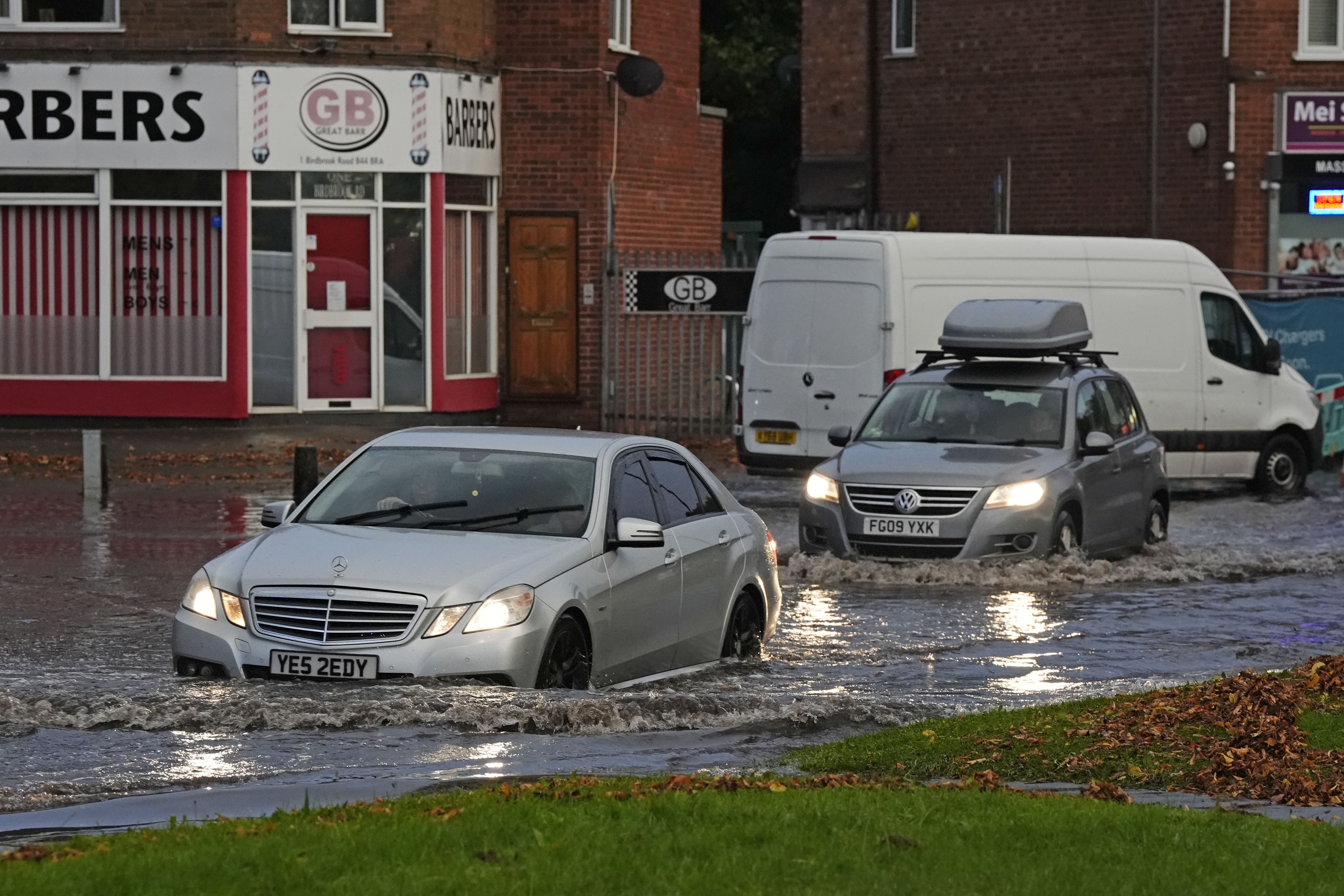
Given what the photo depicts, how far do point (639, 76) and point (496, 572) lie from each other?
754 inches

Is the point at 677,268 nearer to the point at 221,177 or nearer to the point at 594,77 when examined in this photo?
the point at 594,77

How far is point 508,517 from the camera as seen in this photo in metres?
10.6

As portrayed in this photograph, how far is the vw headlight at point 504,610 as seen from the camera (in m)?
9.62

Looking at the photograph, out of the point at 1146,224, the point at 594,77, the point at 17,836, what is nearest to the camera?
the point at 17,836

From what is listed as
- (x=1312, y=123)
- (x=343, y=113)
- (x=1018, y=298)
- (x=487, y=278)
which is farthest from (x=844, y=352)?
(x=1312, y=123)

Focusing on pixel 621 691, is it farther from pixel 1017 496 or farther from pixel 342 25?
pixel 342 25

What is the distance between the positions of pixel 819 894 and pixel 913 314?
15.5 meters

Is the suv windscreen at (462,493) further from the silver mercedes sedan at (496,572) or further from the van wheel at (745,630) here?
the van wheel at (745,630)

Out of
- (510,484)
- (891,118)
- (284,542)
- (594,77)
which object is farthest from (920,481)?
(891,118)

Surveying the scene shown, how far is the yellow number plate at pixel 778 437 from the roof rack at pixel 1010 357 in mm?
3694

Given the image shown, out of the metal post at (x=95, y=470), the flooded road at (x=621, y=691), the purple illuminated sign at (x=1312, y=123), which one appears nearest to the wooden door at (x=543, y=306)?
the flooded road at (x=621, y=691)

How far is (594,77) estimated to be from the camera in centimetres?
2806

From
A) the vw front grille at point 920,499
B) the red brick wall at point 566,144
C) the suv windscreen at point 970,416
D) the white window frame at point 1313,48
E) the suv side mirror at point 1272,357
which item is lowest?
the vw front grille at point 920,499

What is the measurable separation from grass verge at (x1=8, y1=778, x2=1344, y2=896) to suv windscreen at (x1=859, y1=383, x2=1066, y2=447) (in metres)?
9.14
